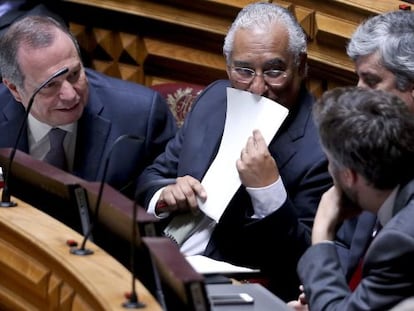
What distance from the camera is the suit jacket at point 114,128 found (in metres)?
2.93

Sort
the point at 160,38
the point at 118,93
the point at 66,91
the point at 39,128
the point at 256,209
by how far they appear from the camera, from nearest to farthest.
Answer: the point at 256,209, the point at 66,91, the point at 39,128, the point at 118,93, the point at 160,38

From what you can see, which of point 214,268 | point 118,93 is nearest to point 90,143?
point 118,93

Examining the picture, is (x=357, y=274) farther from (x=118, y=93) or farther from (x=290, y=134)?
(x=118, y=93)

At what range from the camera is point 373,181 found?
1.96 m

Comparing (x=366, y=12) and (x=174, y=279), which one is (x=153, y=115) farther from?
(x=174, y=279)

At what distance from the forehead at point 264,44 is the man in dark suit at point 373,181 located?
690mm

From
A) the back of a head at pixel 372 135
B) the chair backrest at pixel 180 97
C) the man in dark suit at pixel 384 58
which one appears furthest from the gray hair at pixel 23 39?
the back of a head at pixel 372 135

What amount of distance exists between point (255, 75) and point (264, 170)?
30 cm

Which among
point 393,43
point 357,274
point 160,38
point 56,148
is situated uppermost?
point 393,43

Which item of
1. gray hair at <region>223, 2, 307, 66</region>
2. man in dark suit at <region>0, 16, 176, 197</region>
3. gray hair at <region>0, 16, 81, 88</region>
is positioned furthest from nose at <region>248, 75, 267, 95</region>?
gray hair at <region>0, 16, 81, 88</region>

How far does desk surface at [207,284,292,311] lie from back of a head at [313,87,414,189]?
277 millimetres

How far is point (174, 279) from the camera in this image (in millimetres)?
1691

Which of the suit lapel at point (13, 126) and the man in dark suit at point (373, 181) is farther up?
the man in dark suit at point (373, 181)

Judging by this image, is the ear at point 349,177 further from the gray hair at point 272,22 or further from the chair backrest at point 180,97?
the chair backrest at point 180,97
